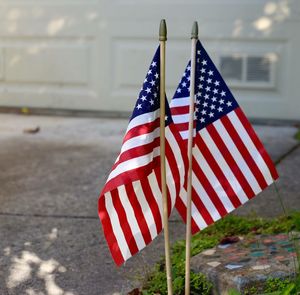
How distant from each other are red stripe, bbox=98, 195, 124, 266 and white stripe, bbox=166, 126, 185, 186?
32cm

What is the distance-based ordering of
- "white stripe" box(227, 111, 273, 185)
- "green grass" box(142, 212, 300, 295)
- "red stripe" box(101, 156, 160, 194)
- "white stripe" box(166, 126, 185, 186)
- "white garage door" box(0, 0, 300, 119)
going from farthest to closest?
"white garage door" box(0, 0, 300, 119), "green grass" box(142, 212, 300, 295), "white stripe" box(227, 111, 273, 185), "white stripe" box(166, 126, 185, 186), "red stripe" box(101, 156, 160, 194)

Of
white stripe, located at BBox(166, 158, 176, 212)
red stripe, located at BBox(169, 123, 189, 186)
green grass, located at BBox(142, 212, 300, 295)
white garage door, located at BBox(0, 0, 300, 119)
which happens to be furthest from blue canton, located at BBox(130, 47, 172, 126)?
white garage door, located at BBox(0, 0, 300, 119)

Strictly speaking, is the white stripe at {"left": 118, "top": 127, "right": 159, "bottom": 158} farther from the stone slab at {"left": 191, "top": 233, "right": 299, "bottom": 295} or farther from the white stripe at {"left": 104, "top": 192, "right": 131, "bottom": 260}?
the stone slab at {"left": 191, "top": 233, "right": 299, "bottom": 295}

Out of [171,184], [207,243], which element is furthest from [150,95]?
[207,243]

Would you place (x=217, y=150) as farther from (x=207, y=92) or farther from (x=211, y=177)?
(x=207, y=92)

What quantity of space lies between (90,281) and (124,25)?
14.1 ft

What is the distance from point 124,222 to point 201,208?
0.38 m

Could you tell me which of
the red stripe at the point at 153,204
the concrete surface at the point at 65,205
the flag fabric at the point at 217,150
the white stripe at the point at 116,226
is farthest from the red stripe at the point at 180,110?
the concrete surface at the point at 65,205

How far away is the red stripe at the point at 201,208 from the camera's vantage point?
2.70 meters

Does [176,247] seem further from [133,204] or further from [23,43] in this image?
[23,43]

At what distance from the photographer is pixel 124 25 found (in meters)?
6.96

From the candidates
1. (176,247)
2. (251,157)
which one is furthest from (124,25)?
(251,157)

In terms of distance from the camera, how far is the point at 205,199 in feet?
8.84

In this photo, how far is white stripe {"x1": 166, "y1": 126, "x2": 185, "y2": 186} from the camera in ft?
8.28
